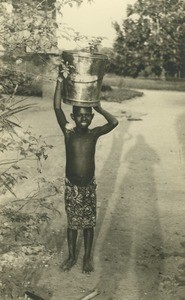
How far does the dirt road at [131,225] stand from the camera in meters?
4.33

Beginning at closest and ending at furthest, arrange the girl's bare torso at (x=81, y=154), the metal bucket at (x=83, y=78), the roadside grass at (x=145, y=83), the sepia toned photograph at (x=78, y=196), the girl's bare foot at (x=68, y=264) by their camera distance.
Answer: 1. the sepia toned photograph at (x=78, y=196)
2. the metal bucket at (x=83, y=78)
3. the girl's bare torso at (x=81, y=154)
4. the girl's bare foot at (x=68, y=264)
5. the roadside grass at (x=145, y=83)

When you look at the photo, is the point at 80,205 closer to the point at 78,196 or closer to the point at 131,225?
the point at 78,196

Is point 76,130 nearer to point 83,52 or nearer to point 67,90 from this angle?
point 67,90

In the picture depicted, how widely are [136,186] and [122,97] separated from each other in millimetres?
11958

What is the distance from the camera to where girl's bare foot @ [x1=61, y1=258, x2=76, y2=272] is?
457 cm

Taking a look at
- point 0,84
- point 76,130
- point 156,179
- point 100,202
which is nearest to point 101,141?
point 156,179

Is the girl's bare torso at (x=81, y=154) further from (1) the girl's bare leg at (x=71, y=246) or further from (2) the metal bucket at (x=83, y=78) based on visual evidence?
(1) the girl's bare leg at (x=71, y=246)

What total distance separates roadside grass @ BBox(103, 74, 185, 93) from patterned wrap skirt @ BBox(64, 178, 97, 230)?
20.2m

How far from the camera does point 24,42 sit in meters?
3.15

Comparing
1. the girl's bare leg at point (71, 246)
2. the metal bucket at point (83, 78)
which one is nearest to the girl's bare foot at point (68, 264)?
the girl's bare leg at point (71, 246)

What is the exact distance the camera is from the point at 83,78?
3.98m

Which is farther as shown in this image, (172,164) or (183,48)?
(183,48)

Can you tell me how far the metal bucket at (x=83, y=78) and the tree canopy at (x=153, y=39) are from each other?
72.7ft

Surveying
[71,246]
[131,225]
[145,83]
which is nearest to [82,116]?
[71,246]
